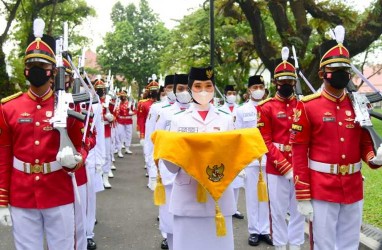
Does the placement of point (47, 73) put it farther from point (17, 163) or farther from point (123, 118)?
Result: point (123, 118)

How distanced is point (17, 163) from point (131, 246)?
3052 mm

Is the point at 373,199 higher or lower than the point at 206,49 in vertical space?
lower

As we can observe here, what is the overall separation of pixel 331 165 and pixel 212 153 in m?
1.24

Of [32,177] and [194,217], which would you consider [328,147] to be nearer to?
[194,217]

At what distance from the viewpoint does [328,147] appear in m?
4.56

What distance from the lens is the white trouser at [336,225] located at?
4.52m

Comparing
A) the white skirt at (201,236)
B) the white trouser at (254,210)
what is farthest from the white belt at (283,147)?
the white skirt at (201,236)

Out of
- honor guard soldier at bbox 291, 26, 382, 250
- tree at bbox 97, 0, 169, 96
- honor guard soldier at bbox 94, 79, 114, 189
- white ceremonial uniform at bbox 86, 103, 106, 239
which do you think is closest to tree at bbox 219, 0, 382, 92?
honor guard soldier at bbox 94, 79, 114, 189

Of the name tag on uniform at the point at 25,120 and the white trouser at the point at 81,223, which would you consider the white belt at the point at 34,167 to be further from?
the white trouser at the point at 81,223

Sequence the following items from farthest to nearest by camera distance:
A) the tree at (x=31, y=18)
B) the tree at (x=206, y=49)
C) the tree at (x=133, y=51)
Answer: the tree at (x=133, y=51)
the tree at (x=206, y=49)
the tree at (x=31, y=18)

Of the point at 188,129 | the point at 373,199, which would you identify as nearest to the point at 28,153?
the point at 188,129

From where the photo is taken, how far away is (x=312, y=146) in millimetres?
4672

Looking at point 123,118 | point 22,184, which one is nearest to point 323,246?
point 22,184

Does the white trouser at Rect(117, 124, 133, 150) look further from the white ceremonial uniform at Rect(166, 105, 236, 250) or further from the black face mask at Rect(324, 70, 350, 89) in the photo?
the black face mask at Rect(324, 70, 350, 89)
